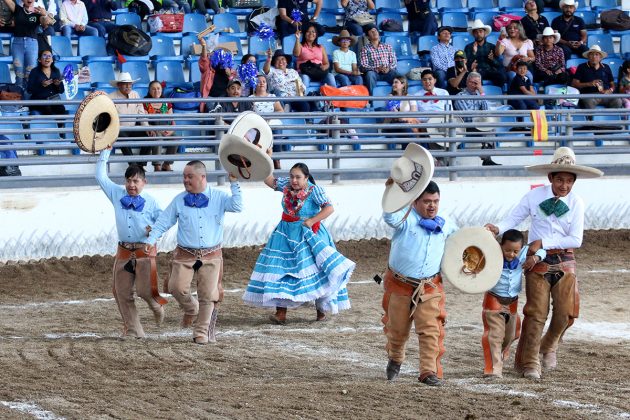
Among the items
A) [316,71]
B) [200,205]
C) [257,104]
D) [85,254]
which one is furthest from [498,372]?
[316,71]

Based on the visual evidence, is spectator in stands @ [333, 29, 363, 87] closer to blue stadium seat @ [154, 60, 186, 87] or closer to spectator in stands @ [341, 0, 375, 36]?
spectator in stands @ [341, 0, 375, 36]

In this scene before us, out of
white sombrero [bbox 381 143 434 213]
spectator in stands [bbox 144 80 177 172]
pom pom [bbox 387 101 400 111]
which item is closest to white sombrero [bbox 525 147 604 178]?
white sombrero [bbox 381 143 434 213]

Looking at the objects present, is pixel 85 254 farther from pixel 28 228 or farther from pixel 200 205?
pixel 200 205

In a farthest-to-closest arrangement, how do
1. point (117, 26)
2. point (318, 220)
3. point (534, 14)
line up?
point (534, 14), point (117, 26), point (318, 220)

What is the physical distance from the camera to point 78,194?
1528 cm

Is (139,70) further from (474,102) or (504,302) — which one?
(504,302)

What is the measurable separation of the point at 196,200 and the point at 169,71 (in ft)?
27.0

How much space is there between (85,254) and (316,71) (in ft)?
17.1

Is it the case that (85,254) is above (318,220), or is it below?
below

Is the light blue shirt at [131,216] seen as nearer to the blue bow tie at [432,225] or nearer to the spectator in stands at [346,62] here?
the blue bow tie at [432,225]

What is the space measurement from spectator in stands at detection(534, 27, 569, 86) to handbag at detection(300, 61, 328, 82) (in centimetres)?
384

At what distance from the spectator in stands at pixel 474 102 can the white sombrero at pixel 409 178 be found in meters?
9.56

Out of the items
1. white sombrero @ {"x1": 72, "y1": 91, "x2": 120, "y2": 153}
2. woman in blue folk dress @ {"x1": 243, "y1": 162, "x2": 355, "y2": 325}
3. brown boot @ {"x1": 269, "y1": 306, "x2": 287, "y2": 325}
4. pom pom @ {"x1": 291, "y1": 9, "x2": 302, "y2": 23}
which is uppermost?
pom pom @ {"x1": 291, "y1": 9, "x2": 302, "y2": 23}

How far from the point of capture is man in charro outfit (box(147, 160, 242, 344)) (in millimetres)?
10734
